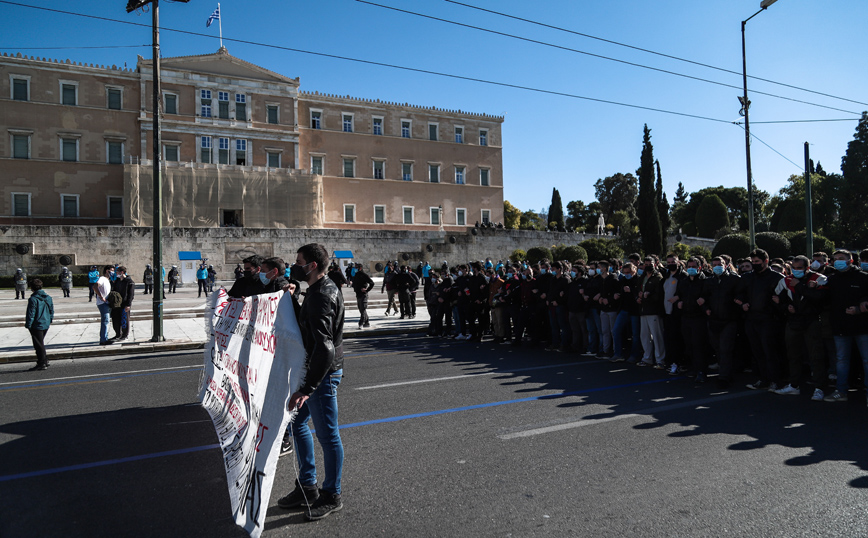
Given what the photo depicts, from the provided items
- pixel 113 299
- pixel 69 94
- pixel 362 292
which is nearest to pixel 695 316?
pixel 362 292

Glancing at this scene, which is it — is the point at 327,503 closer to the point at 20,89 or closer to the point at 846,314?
the point at 846,314

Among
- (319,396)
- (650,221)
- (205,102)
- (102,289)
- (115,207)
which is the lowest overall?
(319,396)

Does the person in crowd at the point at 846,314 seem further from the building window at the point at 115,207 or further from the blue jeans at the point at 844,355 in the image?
the building window at the point at 115,207

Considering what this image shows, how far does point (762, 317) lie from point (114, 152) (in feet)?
160

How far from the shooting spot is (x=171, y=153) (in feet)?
145

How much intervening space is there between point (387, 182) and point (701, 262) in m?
45.6

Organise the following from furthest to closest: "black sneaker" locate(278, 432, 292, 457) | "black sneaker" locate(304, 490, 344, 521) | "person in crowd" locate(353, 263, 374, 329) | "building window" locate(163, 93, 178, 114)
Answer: "building window" locate(163, 93, 178, 114) < "person in crowd" locate(353, 263, 374, 329) < "black sneaker" locate(278, 432, 292, 457) < "black sneaker" locate(304, 490, 344, 521)

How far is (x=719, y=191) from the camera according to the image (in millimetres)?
74625

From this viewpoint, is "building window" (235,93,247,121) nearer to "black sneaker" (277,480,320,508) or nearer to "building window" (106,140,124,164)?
"building window" (106,140,124,164)

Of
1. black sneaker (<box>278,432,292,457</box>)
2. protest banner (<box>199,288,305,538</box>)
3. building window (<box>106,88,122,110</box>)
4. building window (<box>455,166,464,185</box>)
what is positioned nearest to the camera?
protest banner (<box>199,288,305,538</box>)

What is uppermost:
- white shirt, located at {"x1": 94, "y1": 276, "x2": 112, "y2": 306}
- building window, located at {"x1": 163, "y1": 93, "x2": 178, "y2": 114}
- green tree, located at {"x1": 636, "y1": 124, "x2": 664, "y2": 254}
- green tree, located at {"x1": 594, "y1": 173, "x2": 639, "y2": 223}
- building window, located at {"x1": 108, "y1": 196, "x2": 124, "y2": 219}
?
building window, located at {"x1": 163, "y1": 93, "x2": 178, "y2": 114}

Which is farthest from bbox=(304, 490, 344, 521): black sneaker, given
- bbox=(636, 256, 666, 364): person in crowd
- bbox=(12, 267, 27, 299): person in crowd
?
bbox=(12, 267, 27, 299): person in crowd

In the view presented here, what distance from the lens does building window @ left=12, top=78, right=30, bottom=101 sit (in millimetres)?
40719

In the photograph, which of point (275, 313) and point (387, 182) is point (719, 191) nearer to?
point (387, 182)
